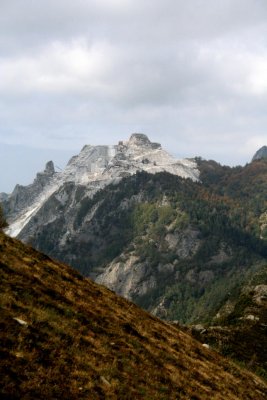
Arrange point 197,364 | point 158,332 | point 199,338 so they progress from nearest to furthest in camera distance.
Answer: point 197,364
point 158,332
point 199,338

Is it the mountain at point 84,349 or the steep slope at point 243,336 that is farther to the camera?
the steep slope at point 243,336

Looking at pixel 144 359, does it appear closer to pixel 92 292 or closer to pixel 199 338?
pixel 92 292

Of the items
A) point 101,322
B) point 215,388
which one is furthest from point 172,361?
point 101,322

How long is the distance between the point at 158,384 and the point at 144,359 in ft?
9.82

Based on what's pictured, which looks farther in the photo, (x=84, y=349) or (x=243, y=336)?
(x=243, y=336)

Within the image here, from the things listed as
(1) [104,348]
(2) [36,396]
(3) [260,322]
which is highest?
(3) [260,322]

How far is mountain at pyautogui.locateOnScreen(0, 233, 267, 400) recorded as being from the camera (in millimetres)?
21203

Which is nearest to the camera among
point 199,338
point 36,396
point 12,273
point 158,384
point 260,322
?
point 36,396

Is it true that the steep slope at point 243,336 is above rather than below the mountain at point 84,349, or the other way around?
above

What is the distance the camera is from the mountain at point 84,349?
21.2 meters

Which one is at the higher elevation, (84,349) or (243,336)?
(243,336)

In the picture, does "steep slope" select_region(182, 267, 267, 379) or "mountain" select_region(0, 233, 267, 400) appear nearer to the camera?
"mountain" select_region(0, 233, 267, 400)

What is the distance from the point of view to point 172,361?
3231 centimetres

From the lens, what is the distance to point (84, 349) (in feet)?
83.8
